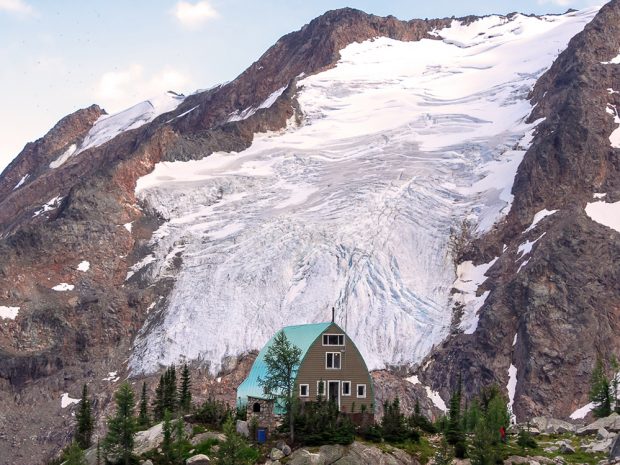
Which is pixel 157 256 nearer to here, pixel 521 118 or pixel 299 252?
pixel 299 252

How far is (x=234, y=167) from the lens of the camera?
177250mm

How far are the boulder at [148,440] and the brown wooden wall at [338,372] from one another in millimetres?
9378

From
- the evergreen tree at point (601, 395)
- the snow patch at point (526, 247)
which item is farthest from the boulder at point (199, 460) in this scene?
the snow patch at point (526, 247)

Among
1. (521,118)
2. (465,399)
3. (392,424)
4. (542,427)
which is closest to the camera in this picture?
(392,424)

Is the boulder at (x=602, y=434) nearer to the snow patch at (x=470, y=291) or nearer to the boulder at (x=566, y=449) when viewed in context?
the boulder at (x=566, y=449)

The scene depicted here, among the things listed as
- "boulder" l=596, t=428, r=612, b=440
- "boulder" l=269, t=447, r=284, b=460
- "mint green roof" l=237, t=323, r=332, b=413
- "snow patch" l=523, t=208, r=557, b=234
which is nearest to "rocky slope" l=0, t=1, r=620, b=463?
"snow patch" l=523, t=208, r=557, b=234

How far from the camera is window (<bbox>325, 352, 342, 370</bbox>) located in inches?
2948

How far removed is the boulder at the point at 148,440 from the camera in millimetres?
71062

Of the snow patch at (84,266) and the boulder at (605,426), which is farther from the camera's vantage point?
→ the snow patch at (84,266)

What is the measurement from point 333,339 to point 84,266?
8572cm

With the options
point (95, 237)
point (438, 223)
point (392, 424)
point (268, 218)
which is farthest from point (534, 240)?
point (392, 424)

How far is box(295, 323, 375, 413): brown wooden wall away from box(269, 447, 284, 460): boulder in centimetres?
736

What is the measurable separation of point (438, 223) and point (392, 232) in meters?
6.89

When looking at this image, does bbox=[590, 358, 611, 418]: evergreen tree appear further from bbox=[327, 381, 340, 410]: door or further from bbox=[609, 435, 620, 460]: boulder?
bbox=[327, 381, 340, 410]: door
